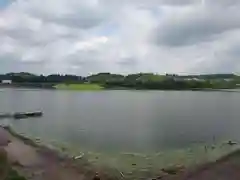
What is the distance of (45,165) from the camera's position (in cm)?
2061

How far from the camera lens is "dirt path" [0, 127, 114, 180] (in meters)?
17.9

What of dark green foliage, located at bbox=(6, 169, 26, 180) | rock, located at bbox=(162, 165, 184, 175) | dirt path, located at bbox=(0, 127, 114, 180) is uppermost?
dark green foliage, located at bbox=(6, 169, 26, 180)

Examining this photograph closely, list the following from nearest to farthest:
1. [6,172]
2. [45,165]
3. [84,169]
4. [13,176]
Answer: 1. [13,176]
2. [6,172]
3. [84,169]
4. [45,165]

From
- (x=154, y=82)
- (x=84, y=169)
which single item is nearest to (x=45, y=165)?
(x=84, y=169)

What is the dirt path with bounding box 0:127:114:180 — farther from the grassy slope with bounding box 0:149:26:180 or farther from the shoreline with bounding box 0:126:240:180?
the grassy slope with bounding box 0:149:26:180

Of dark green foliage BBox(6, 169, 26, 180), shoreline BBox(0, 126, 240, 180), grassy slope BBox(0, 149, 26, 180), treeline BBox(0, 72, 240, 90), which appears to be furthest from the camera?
treeline BBox(0, 72, 240, 90)

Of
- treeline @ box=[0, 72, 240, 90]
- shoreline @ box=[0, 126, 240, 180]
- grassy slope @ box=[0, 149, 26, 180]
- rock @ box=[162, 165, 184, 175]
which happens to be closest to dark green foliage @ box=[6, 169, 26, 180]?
Result: grassy slope @ box=[0, 149, 26, 180]

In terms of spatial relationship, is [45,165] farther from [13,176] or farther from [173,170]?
[173,170]

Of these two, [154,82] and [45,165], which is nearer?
[45,165]

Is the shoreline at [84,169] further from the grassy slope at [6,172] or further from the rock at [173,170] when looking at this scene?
the grassy slope at [6,172]

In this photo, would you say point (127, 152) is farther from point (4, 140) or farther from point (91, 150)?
point (4, 140)

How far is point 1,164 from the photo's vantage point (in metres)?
17.9

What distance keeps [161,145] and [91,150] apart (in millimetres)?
6317

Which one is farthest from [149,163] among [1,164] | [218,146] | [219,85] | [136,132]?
[219,85]
